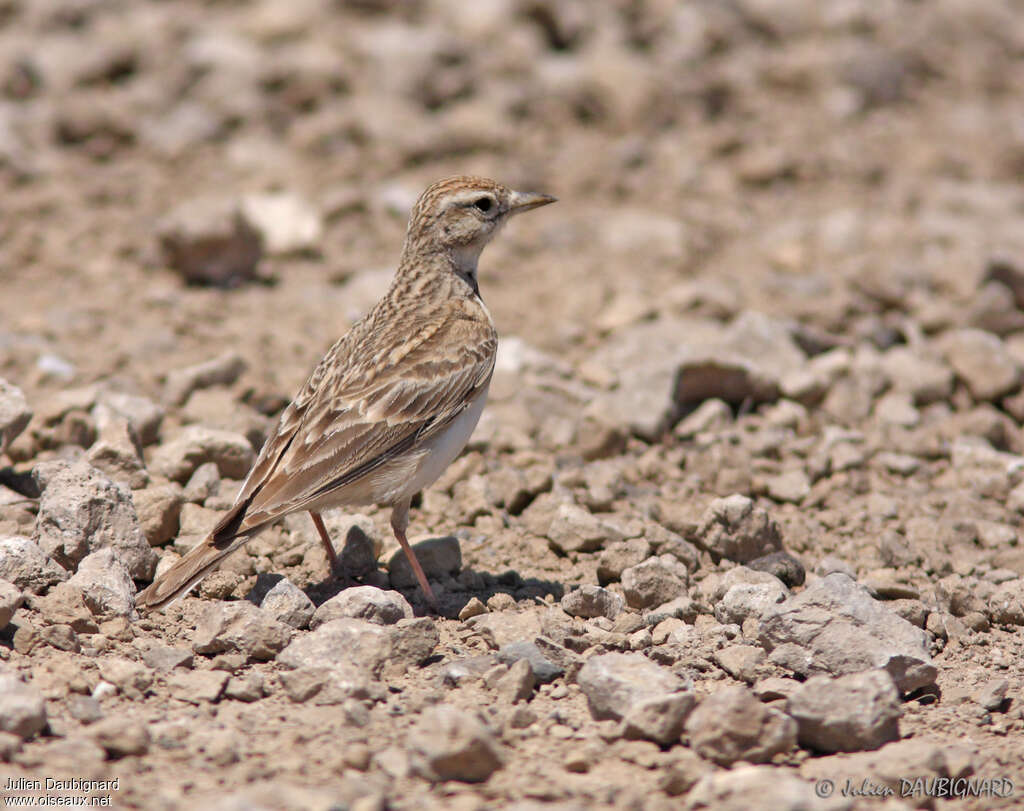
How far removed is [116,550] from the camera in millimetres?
5648

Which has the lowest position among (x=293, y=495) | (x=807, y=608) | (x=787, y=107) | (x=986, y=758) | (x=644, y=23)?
(x=986, y=758)

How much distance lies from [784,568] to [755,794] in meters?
2.23

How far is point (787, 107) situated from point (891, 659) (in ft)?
30.0

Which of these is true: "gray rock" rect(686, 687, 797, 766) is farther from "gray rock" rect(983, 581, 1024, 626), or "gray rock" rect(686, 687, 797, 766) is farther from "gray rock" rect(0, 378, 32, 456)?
"gray rock" rect(0, 378, 32, 456)

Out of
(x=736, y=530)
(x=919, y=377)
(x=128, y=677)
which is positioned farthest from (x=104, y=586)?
(x=919, y=377)

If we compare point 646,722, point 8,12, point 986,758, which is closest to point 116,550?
point 646,722

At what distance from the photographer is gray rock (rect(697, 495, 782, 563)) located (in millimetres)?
6316

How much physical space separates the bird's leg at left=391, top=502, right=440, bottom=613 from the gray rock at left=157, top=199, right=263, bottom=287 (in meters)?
4.10

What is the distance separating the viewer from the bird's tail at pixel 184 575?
17.2 feet

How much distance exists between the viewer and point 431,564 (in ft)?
20.4

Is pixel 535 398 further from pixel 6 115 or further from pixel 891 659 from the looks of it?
pixel 6 115

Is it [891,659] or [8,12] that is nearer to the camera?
[891,659]

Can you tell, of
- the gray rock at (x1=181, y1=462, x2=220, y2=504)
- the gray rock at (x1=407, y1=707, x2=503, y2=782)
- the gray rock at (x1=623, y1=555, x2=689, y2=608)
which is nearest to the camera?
the gray rock at (x1=407, y1=707, x2=503, y2=782)

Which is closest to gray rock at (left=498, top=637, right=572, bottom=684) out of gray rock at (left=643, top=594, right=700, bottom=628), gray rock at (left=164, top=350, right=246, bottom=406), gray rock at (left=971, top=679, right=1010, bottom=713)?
gray rock at (left=643, top=594, right=700, bottom=628)
